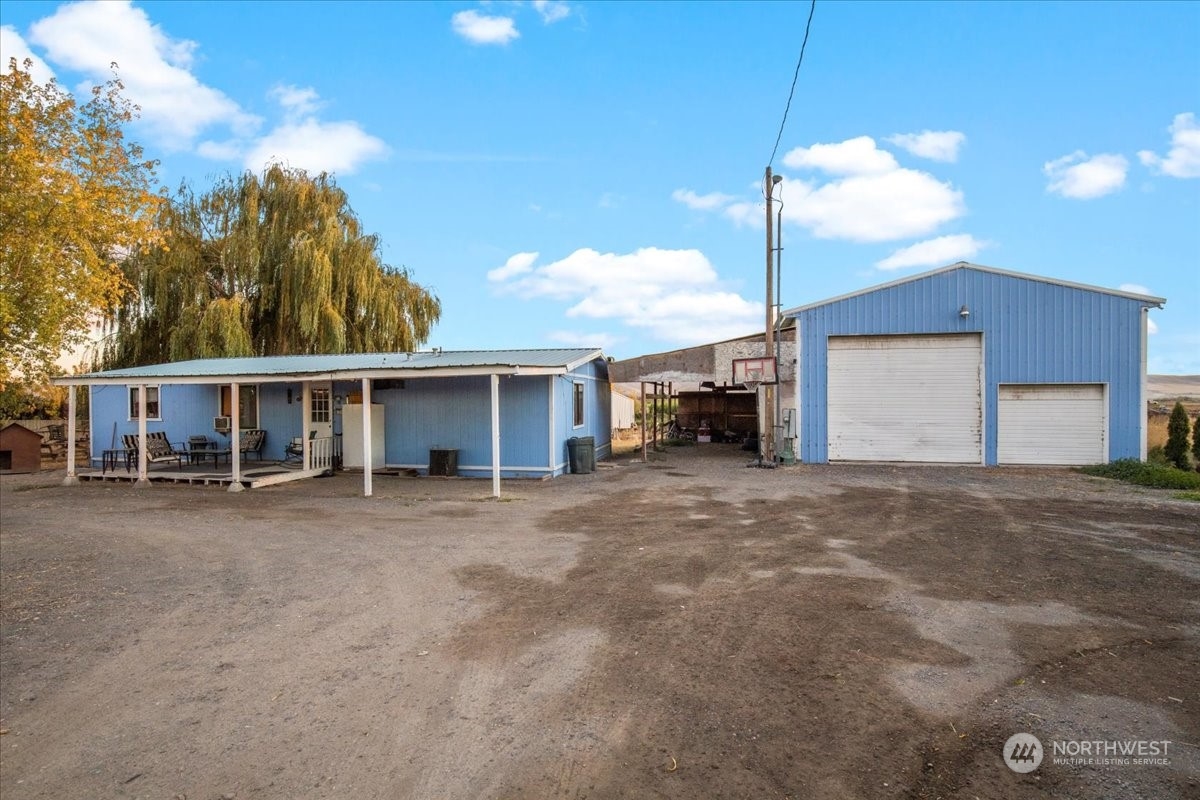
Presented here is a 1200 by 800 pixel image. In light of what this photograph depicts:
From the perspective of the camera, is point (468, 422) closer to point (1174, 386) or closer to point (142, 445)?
point (142, 445)

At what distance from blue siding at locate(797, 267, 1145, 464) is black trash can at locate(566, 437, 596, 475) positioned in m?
5.57

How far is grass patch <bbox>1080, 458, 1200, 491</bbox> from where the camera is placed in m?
12.5

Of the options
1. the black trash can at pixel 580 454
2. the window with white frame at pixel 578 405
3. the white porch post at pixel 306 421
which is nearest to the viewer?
the white porch post at pixel 306 421

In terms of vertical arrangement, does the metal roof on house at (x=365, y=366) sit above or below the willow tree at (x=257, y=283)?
below

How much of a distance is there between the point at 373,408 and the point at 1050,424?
634 inches

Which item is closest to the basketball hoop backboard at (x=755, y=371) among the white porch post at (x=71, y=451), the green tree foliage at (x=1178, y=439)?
the green tree foliage at (x=1178, y=439)

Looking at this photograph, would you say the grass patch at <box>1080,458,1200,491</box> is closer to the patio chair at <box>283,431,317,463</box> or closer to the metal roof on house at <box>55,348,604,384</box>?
the metal roof on house at <box>55,348,604,384</box>

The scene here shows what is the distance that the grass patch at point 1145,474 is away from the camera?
12.5 metres

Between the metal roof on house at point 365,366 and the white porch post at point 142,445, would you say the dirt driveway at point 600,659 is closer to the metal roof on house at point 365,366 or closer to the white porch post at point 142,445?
the metal roof on house at point 365,366

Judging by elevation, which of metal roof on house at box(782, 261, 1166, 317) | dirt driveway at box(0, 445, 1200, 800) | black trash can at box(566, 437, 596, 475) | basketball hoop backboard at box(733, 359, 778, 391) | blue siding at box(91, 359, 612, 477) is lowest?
dirt driveway at box(0, 445, 1200, 800)

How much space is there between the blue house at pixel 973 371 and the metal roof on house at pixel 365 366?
20.9ft

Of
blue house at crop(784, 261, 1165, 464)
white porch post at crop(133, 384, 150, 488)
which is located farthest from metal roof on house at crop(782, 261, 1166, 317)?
white porch post at crop(133, 384, 150, 488)

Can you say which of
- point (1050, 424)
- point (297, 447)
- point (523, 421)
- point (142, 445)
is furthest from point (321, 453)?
point (1050, 424)

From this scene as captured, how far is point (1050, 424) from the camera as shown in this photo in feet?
51.4
